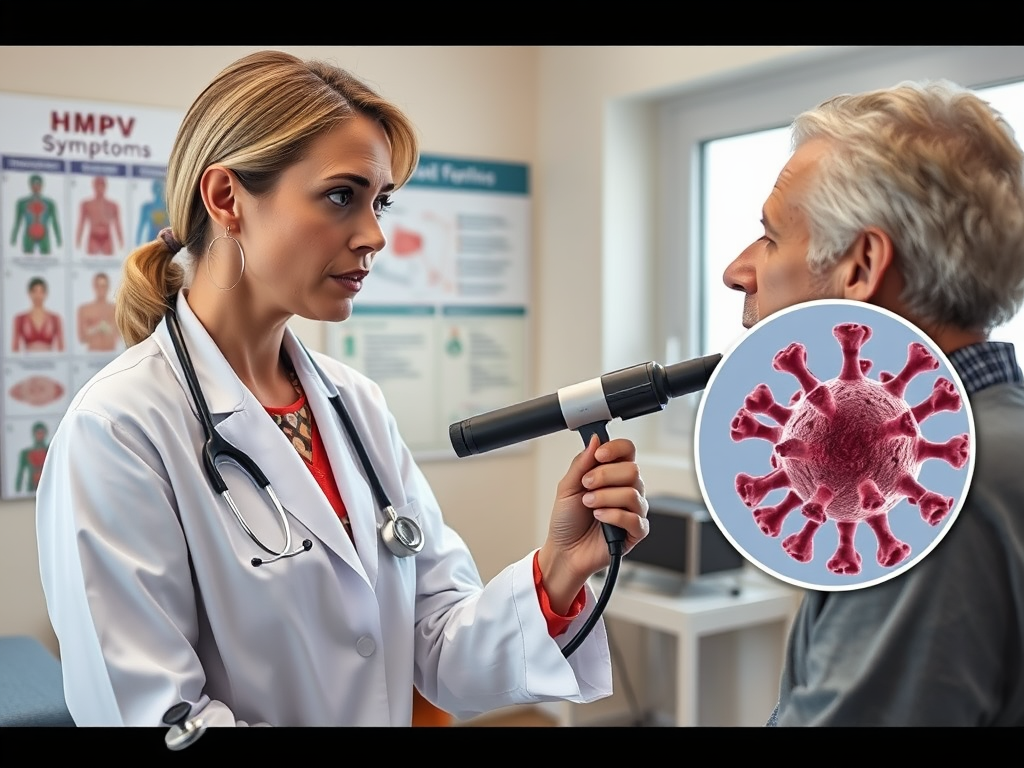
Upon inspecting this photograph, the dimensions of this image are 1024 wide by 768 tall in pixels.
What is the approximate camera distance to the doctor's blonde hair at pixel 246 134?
1051mm

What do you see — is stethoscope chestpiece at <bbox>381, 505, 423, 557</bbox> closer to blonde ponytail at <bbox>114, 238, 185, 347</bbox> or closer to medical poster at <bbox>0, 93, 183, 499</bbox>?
blonde ponytail at <bbox>114, 238, 185, 347</bbox>

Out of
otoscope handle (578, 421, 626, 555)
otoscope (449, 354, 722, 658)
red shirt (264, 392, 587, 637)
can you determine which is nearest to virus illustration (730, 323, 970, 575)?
otoscope (449, 354, 722, 658)

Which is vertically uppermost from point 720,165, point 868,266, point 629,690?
point 720,165

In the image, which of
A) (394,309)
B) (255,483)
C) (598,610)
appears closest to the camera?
(598,610)

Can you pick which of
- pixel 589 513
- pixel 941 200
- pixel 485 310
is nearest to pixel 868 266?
pixel 941 200

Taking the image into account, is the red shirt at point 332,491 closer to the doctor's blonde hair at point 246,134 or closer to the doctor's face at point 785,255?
the doctor's blonde hair at point 246,134

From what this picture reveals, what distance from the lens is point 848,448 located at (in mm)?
678

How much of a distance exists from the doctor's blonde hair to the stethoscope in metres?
0.05

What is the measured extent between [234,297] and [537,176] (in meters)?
2.20

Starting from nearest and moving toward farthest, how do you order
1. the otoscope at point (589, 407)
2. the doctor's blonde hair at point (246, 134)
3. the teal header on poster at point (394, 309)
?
the otoscope at point (589, 407), the doctor's blonde hair at point (246, 134), the teal header on poster at point (394, 309)

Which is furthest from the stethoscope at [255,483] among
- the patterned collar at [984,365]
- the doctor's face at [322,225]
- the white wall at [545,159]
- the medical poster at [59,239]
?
the white wall at [545,159]

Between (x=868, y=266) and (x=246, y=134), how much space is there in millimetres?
666

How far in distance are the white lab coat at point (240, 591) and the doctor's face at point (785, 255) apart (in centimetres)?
47

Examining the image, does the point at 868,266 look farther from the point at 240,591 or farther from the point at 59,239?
the point at 59,239
